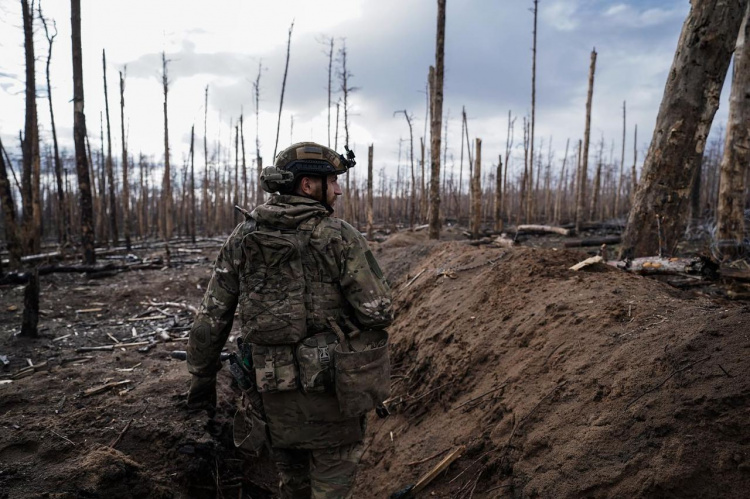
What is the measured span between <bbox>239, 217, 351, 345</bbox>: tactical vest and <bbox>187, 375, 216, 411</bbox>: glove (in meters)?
0.41

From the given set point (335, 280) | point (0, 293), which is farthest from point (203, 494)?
point (0, 293)

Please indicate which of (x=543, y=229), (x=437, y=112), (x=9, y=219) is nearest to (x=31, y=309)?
(x=9, y=219)

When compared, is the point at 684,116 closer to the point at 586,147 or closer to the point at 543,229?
the point at 543,229

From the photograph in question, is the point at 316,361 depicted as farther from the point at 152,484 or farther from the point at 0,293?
the point at 0,293

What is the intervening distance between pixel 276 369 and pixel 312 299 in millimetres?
398

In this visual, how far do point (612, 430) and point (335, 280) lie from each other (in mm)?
1599

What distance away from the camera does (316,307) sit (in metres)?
2.13

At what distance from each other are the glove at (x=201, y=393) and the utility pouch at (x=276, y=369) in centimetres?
37

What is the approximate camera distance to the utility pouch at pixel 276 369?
81.9 inches

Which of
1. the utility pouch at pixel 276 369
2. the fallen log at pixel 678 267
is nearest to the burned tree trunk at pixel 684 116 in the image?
the fallen log at pixel 678 267

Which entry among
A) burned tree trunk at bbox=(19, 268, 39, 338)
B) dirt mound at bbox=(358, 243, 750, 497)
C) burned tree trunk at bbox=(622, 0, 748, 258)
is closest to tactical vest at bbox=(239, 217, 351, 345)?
dirt mound at bbox=(358, 243, 750, 497)

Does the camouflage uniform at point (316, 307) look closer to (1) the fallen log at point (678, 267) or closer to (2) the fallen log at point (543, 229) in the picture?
(1) the fallen log at point (678, 267)

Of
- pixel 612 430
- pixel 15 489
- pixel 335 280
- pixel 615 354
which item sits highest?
pixel 335 280

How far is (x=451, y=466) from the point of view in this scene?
267 cm
